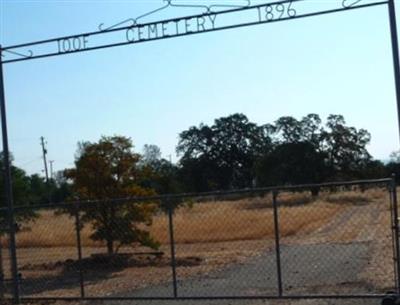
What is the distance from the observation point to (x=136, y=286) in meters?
17.3

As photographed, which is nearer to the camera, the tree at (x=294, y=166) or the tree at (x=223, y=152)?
the tree at (x=294, y=166)

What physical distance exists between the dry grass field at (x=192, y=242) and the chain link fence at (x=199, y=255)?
0.19 ft

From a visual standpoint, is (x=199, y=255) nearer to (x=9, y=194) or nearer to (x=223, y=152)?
(x=9, y=194)

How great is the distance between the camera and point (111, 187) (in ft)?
79.6

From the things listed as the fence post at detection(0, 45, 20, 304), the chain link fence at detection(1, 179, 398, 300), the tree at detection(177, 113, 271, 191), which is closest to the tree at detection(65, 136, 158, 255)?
the chain link fence at detection(1, 179, 398, 300)

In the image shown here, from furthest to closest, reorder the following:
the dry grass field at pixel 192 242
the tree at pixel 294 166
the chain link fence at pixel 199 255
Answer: the tree at pixel 294 166, the dry grass field at pixel 192 242, the chain link fence at pixel 199 255

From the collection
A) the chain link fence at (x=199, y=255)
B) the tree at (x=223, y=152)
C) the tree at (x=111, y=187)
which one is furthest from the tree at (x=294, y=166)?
the tree at (x=111, y=187)

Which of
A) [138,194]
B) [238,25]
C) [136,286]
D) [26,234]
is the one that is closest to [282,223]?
[26,234]

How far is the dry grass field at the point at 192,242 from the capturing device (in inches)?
779

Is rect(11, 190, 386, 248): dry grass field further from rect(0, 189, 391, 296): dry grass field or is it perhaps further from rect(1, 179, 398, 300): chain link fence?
rect(1, 179, 398, 300): chain link fence

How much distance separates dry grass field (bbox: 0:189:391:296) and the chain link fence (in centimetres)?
6

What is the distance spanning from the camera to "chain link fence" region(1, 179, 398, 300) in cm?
1341

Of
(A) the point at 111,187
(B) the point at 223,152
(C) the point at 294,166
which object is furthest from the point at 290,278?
(B) the point at 223,152

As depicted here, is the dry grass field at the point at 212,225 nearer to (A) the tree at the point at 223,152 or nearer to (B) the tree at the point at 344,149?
(B) the tree at the point at 344,149
